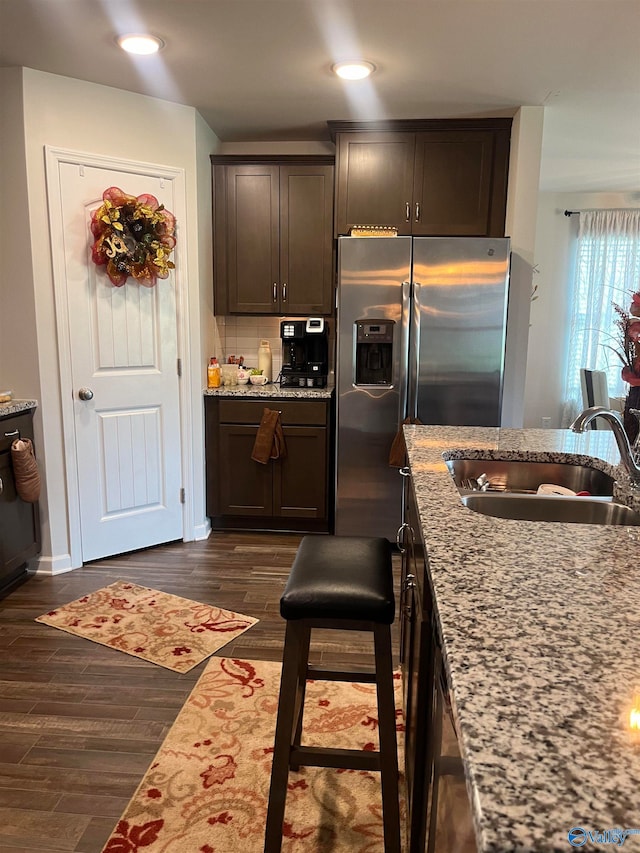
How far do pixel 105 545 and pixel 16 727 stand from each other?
1467mm

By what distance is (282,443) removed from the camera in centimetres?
384

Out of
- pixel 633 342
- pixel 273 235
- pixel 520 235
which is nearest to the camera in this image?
pixel 633 342

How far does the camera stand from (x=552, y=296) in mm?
6352

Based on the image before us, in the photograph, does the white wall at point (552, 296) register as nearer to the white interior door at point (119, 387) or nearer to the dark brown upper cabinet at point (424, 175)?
the dark brown upper cabinet at point (424, 175)

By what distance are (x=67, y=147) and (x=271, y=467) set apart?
209 cm

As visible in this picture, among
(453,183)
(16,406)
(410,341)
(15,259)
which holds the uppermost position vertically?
(453,183)

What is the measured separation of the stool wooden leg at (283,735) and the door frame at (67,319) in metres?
2.26

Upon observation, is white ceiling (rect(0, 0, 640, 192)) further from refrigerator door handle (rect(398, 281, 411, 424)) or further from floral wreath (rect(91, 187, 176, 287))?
refrigerator door handle (rect(398, 281, 411, 424))

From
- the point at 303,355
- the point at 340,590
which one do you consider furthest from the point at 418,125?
the point at 340,590

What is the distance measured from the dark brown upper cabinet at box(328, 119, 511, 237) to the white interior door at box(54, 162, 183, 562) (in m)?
1.12

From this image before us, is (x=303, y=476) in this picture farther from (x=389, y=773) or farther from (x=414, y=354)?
(x=389, y=773)

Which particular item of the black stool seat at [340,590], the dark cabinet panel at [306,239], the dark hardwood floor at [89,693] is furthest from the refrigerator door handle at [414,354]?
the black stool seat at [340,590]

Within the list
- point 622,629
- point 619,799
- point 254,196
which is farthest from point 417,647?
point 254,196

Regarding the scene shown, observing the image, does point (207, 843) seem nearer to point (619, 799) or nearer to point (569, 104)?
point (619, 799)
